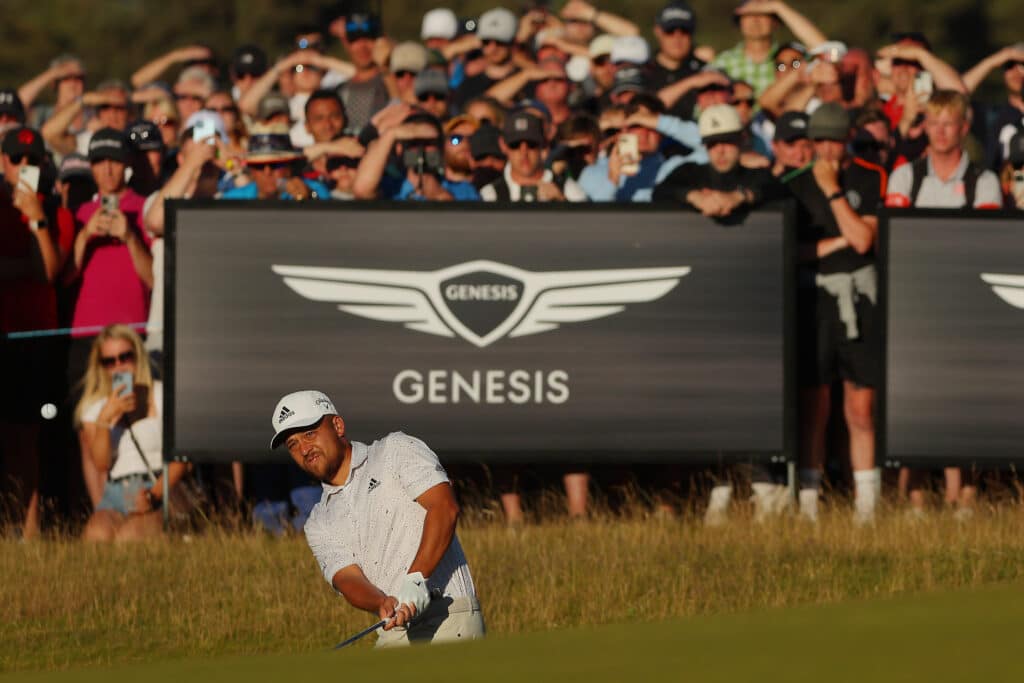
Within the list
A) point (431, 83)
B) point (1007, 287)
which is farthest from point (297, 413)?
point (431, 83)

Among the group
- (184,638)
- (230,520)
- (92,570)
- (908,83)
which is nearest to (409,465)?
→ (184,638)

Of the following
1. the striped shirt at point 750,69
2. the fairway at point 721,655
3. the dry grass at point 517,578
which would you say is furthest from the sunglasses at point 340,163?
the fairway at point 721,655

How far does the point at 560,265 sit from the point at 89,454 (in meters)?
3.04

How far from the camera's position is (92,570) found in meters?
11.9

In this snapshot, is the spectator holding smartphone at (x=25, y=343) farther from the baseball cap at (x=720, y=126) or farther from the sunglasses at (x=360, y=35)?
the sunglasses at (x=360, y=35)

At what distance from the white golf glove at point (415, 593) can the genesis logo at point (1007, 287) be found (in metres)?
6.19

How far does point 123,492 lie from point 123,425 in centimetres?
43

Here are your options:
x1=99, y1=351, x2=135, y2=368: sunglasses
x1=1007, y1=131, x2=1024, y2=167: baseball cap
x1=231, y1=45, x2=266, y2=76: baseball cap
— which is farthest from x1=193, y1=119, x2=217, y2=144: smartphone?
x1=1007, y1=131, x2=1024, y2=167: baseball cap

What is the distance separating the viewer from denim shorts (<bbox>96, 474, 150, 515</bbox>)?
12953 mm

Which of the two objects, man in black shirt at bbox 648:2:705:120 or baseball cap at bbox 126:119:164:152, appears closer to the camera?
baseball cap at bbox 126:119:164:152

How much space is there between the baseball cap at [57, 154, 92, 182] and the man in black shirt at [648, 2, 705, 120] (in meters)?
4.75

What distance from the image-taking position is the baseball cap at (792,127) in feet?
45.3

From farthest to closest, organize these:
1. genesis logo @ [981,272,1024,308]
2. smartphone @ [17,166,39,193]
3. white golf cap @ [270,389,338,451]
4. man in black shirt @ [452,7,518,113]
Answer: man in black shirt @ [452,7,518,113], smartphone @ [17,166,39,193], genesis logo @ [981,272,1024,308], white golf cap @ [270,389,338,451]

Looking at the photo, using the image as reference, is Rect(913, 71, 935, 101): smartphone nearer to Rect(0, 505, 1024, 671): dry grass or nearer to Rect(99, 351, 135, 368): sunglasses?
Rect(0, 505, 1024, 671): dry grass
